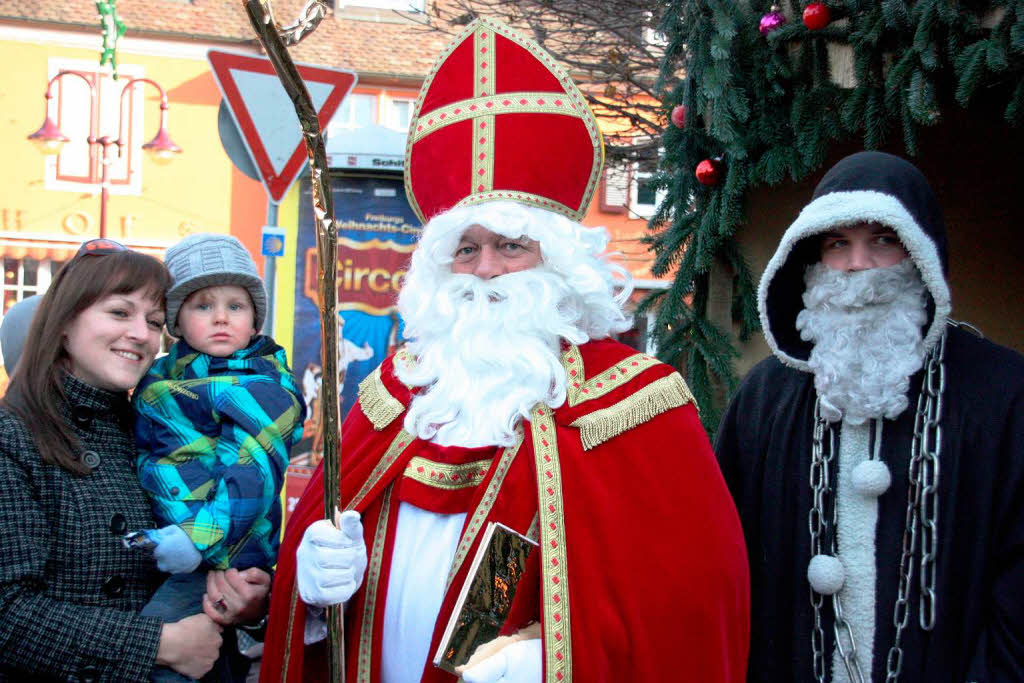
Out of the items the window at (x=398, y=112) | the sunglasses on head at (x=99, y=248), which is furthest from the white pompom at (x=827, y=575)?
the window at (x=398, y=112)

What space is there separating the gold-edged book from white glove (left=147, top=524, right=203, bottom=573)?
2.53 feet

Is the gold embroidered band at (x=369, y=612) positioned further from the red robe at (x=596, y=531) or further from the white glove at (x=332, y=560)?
the white glove at (x=332, y=560)

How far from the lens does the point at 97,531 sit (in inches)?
100

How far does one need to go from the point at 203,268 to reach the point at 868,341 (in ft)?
6.20

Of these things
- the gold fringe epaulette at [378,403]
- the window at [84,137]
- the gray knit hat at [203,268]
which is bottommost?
the gold fringe epaulette at [378,403]

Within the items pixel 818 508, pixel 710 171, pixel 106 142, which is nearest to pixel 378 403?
pixel 818 508

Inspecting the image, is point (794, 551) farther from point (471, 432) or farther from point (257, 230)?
point (257, 230)

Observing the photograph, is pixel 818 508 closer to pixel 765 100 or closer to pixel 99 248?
pixel 765 100

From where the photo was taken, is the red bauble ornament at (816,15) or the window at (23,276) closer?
the red bauble ornament at (816,15)

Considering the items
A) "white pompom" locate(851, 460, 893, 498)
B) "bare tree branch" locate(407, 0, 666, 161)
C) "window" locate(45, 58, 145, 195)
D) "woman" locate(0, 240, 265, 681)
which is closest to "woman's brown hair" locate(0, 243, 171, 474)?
"woman" locate(0, 240, 265, 681)

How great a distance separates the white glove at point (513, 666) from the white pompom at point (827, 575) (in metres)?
0.77

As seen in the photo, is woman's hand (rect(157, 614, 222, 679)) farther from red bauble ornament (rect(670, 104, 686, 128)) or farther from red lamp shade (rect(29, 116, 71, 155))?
red lamp shade (rect(29, 116, 71, 155))

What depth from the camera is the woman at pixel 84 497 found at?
243cm

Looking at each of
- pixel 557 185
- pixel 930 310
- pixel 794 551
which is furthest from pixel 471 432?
pixel 930 310
